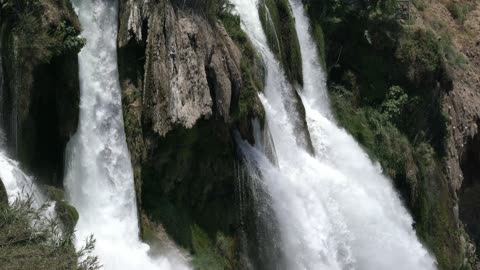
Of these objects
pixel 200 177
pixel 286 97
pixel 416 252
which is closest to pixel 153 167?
pixel 200 177

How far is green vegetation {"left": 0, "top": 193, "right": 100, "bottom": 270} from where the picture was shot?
9.87 metres

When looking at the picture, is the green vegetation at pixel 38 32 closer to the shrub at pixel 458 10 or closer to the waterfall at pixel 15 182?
the waterfall at pixel 15 182

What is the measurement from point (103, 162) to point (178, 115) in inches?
71.5

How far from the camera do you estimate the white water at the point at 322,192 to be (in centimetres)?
1775

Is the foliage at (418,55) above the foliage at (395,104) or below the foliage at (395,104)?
above

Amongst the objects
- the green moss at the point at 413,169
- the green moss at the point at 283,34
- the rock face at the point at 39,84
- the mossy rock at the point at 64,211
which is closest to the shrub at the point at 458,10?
the green moss at the point at 413,169

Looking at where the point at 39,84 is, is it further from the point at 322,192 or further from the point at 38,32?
the point at 322,192

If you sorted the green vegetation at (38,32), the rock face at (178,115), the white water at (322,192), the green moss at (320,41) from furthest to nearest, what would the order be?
1. the green moss at (320,41)
2. the white water at (322,192)
3. the rock face at (178,115)
4. the green vegetation at (38,32)

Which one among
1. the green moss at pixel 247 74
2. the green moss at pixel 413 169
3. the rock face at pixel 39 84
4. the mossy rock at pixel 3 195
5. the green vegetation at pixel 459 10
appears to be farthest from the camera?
the green vegetation at pixel 459 10

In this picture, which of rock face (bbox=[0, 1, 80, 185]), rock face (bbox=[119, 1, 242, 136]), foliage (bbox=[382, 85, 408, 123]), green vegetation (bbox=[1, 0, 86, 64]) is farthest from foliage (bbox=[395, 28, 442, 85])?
green vegetation (bbox=[1, 0, 86, 64])

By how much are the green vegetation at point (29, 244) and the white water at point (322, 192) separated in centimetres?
713

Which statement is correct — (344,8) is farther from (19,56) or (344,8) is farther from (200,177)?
(19,56)

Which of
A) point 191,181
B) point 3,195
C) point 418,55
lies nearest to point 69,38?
point 191,181

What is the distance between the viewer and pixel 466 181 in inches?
1163
